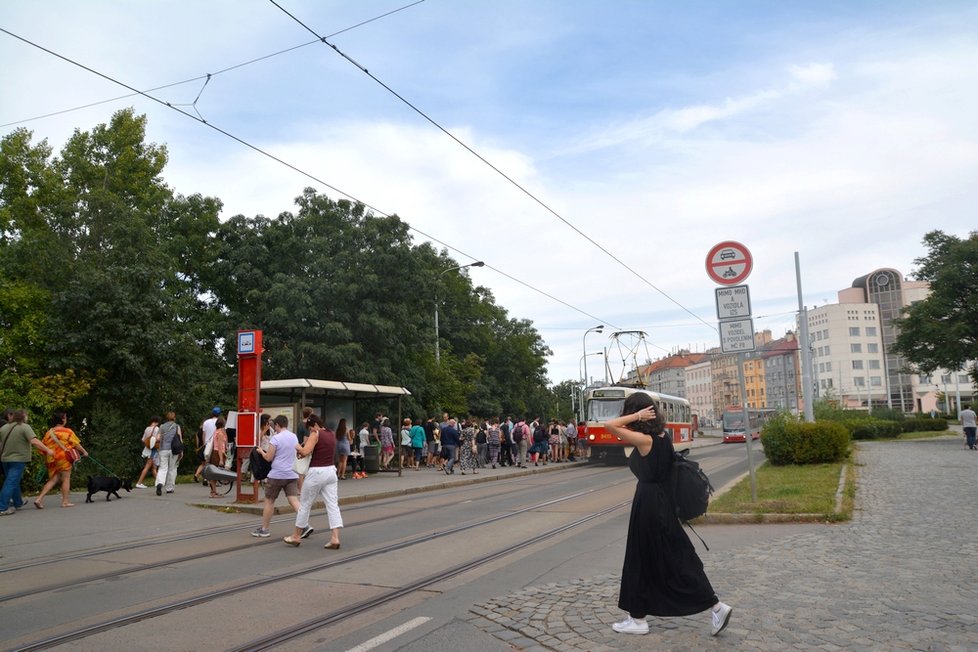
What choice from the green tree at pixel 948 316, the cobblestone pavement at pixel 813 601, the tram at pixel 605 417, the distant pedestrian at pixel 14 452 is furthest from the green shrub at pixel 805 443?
the green tree at pixel 948 316

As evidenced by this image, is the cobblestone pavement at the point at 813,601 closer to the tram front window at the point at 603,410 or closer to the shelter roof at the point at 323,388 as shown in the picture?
the shelter roof at the point at 323,388

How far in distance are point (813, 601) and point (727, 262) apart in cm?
662

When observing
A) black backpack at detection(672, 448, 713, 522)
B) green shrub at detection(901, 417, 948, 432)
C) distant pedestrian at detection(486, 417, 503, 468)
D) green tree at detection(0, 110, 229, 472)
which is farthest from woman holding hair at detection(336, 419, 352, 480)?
green shrub at detection(901, 417, 948, 432)

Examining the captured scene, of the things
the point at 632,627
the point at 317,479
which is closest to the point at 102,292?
the point at 317,479

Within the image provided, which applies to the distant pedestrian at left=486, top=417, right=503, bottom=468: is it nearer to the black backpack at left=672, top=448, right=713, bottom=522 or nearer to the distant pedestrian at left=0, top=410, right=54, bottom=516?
the distant pedestrian at left=0, top=410, right=54, bottom=516

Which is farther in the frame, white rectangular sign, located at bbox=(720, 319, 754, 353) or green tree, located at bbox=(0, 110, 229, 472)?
green tree, located at bbox=(0, 110, 229, 472)

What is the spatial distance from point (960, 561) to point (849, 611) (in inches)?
104

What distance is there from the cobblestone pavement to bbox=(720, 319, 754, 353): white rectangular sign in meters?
3.01

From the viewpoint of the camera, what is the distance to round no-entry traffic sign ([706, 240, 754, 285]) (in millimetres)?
11656

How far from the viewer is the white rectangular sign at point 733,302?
1180 cm

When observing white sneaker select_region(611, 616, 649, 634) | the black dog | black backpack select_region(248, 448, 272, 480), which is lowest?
white sneaker select_region(611, 616, 649, 634)

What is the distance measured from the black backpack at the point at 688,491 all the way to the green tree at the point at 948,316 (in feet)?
145

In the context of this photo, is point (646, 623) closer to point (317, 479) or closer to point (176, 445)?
point (317, 479)

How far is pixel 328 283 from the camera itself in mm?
29141
